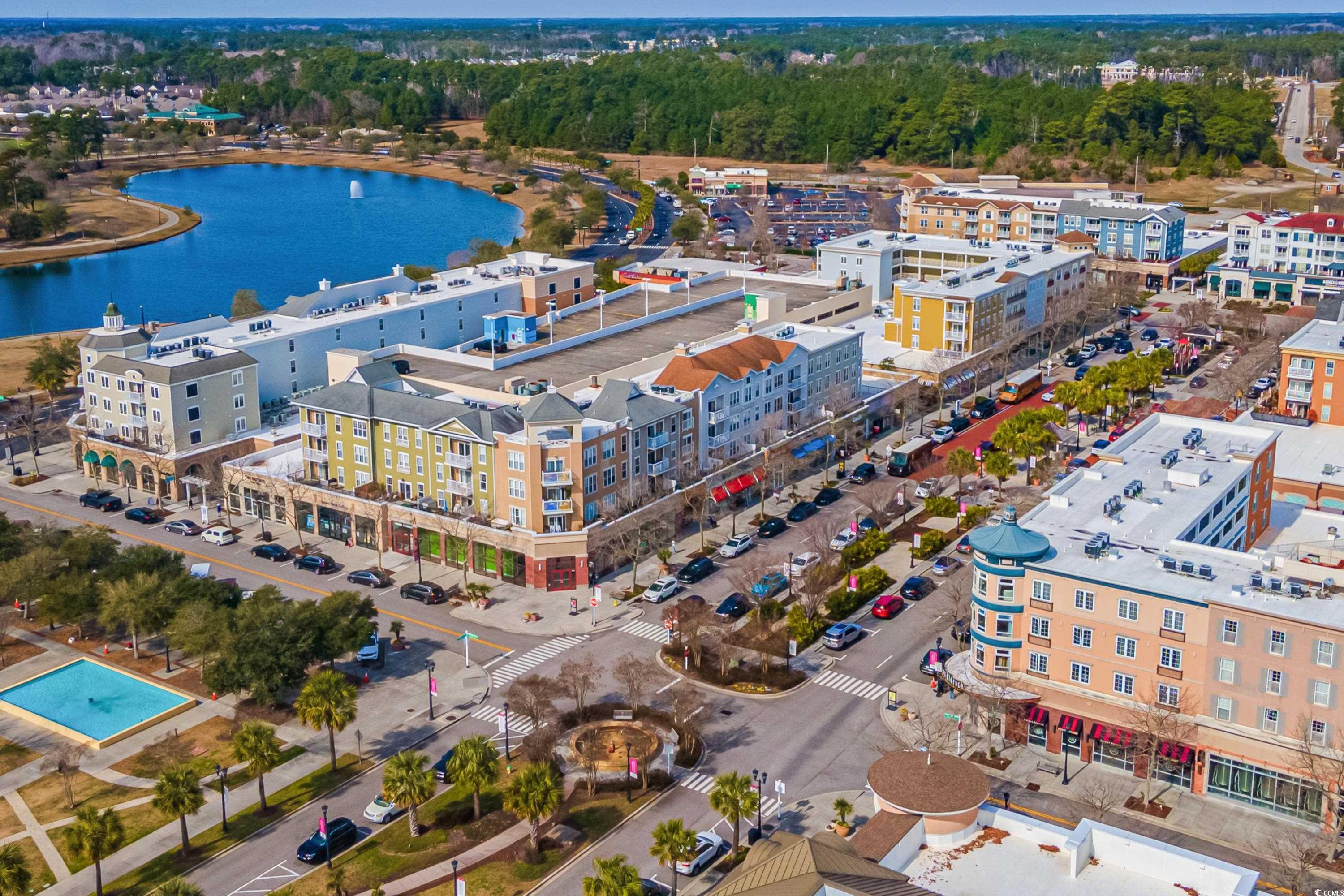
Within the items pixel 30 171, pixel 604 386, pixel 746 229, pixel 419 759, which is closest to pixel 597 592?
pixel 604 386

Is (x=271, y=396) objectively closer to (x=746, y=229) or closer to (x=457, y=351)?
(x=457, y=351)

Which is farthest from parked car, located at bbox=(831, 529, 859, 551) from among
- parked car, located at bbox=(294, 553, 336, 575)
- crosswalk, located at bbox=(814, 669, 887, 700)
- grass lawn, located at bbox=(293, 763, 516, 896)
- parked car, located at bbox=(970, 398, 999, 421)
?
grass lawn, located at bbox=(293, 763, 516, 896)

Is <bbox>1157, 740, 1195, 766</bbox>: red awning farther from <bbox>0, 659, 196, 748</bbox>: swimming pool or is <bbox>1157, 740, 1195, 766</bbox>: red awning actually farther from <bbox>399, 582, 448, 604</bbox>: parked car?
<bbox>0, 659, 196, 748</bbox>: swimming pool

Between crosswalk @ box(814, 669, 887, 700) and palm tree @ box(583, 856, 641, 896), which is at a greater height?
palm tree @ box(583, 856, 641, 896)

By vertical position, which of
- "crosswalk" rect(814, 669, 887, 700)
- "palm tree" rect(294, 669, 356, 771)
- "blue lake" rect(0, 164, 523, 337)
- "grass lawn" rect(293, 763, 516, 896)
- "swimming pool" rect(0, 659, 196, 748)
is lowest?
"grass lawn" rect(293, 763, 516, 896)

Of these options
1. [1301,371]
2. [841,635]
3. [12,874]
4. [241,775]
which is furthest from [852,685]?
[1301,371]

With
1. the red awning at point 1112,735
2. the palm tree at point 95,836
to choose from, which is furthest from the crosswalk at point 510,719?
the red awning at point 1112,735
